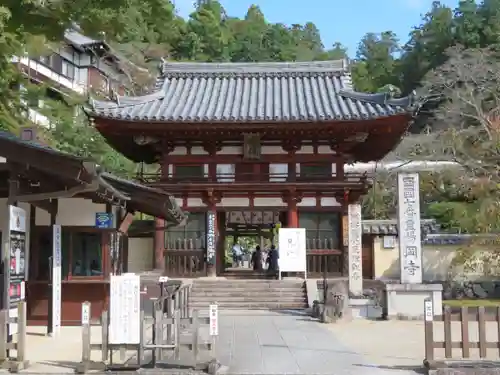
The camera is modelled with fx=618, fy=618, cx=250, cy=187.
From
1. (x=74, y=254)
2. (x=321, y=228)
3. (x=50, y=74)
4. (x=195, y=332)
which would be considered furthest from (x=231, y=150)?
(x=50, y=74)

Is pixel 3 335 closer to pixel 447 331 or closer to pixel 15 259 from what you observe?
pixel 15 259

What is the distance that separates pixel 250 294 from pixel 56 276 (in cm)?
821

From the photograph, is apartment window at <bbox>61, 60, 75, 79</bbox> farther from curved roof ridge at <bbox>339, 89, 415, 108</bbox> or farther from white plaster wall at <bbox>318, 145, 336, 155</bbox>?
white plaster wall at <bbox>318, 145, 336, 155</bbox>

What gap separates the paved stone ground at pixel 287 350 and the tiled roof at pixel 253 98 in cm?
823

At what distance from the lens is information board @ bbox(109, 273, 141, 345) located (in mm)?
9359

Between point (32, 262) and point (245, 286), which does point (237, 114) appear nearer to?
point (245, 286)

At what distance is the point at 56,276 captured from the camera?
12703 millimetres

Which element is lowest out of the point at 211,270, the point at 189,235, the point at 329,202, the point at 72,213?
the point at 211,270

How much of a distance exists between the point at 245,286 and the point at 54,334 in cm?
851

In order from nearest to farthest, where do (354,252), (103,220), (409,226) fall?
(103,220), (409,226), (354,252)

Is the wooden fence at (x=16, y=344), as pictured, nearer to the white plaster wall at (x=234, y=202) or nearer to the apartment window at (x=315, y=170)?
the white plaster wall at (x=234, y=202)

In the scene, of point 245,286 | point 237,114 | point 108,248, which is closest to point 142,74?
point 237,114

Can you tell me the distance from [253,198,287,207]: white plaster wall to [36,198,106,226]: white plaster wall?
908cm

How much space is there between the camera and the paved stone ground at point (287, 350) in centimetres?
949
